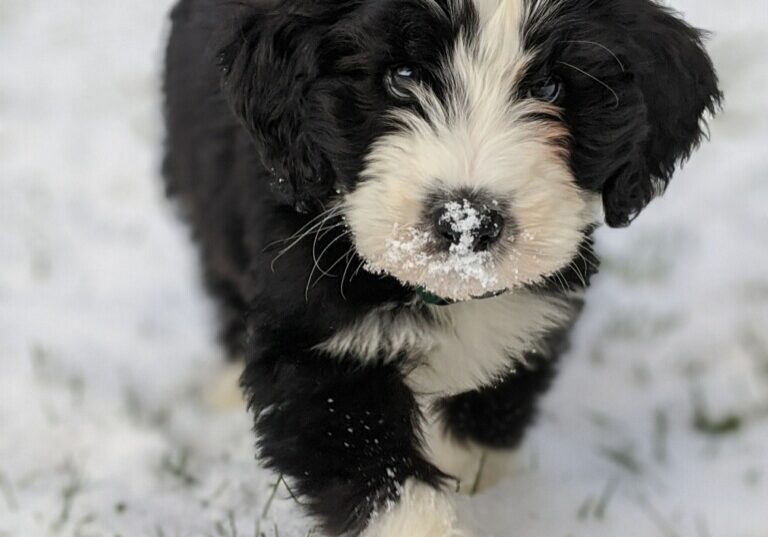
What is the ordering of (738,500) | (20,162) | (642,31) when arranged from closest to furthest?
(642,31) → (738,500) → (20,162)

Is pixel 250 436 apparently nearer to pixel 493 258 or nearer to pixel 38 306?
pixel 38 306

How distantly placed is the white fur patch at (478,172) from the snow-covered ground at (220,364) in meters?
0.92

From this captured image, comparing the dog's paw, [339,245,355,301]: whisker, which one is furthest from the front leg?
[339,245,355,301]: whisker

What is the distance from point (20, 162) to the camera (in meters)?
5.32

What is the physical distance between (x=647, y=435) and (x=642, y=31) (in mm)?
1645

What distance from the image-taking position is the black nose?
90.6 inches

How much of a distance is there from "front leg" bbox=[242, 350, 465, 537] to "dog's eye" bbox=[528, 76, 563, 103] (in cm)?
78

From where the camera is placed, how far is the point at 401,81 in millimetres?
2482

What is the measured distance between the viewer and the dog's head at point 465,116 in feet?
7.80

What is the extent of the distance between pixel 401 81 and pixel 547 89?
1.09 ft

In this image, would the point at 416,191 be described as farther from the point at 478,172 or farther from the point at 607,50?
the point at 607,50

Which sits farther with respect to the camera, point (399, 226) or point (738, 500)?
point (738, 500)

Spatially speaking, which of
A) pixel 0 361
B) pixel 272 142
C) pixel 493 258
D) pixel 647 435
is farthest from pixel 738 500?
pixel 0 361

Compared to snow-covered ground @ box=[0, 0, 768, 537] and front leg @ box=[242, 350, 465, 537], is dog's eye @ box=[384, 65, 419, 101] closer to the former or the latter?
front leg @ box=[242, 350, 465, 537]
